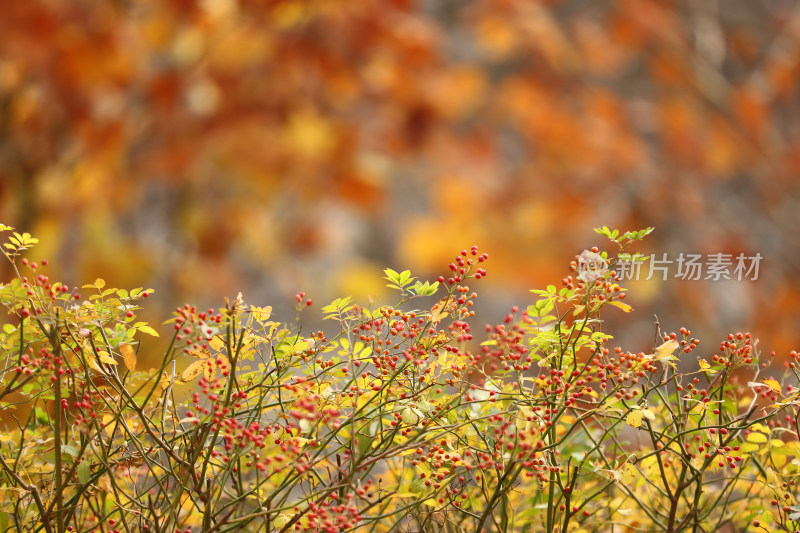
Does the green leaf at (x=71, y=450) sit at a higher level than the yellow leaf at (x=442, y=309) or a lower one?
lower

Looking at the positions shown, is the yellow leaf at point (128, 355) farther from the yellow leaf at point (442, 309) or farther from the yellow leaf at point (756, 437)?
the yellow leaf at point (756, 437)

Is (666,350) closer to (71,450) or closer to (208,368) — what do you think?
(208,368)

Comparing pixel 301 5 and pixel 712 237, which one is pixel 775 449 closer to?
pixel 301 5

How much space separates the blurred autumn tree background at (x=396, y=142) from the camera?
84.4 inches

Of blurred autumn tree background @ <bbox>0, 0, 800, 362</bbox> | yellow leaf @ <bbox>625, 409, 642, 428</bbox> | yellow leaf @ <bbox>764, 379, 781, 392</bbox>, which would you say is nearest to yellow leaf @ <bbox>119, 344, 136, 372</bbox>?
yellow leaf @ <bbox>625, 409, 642, 428</bbox>

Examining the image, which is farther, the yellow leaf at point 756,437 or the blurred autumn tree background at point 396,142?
the blurred autumn tree background at point 396,142

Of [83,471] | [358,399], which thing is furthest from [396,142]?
[83,471]

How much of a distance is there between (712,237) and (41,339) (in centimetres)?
357

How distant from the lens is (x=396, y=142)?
2666mm

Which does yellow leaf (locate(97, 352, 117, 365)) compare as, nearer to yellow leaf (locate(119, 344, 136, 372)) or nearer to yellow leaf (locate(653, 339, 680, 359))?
yellow leaf (locate(119, 344, 136, 372))

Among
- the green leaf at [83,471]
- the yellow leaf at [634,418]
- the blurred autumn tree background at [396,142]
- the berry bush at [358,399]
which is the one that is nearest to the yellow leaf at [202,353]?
the berry bush at [358,399]

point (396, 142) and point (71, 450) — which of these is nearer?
point (71, 450)

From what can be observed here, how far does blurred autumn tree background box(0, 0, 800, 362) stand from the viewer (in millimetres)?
2143

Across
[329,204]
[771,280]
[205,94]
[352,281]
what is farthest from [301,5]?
[771,280]
